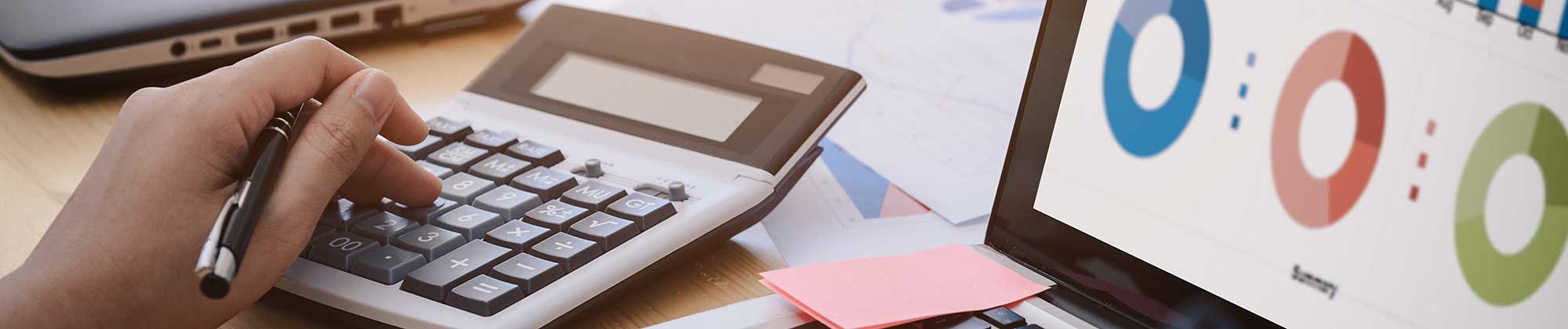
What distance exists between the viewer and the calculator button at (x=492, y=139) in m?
0.58

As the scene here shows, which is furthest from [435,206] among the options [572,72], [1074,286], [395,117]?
[1074,286]

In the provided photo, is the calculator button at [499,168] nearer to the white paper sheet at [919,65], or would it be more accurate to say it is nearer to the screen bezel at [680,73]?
the screen bezel at [680,73]

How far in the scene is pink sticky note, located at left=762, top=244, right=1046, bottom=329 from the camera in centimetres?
43

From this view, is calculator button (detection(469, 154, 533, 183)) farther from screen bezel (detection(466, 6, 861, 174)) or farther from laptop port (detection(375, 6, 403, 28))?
laptop port (detection(375, 6, 403, 28))

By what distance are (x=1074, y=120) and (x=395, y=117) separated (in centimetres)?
29

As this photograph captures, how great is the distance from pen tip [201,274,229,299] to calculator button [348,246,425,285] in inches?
3.4

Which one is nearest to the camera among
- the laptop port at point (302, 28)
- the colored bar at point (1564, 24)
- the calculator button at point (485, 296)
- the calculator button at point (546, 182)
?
the colored bar at point (1564, 24)

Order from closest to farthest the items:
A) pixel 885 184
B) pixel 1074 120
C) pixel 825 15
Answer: pixel 1074 120, pixel 885 184, pixel 825 15

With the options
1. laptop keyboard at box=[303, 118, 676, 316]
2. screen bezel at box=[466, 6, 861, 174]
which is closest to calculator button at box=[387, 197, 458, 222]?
laptop keyboard at box=[303, 118, 676, 316]

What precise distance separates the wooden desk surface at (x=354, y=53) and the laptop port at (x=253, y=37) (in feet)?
0.25

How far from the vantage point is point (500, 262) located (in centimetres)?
46

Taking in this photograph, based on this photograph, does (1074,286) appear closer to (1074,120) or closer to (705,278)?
(1074,120)

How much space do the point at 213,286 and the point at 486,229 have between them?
0.14 meters

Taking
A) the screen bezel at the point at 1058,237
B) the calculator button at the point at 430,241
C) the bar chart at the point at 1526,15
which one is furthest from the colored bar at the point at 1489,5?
the calculator button at the point at 430,241
